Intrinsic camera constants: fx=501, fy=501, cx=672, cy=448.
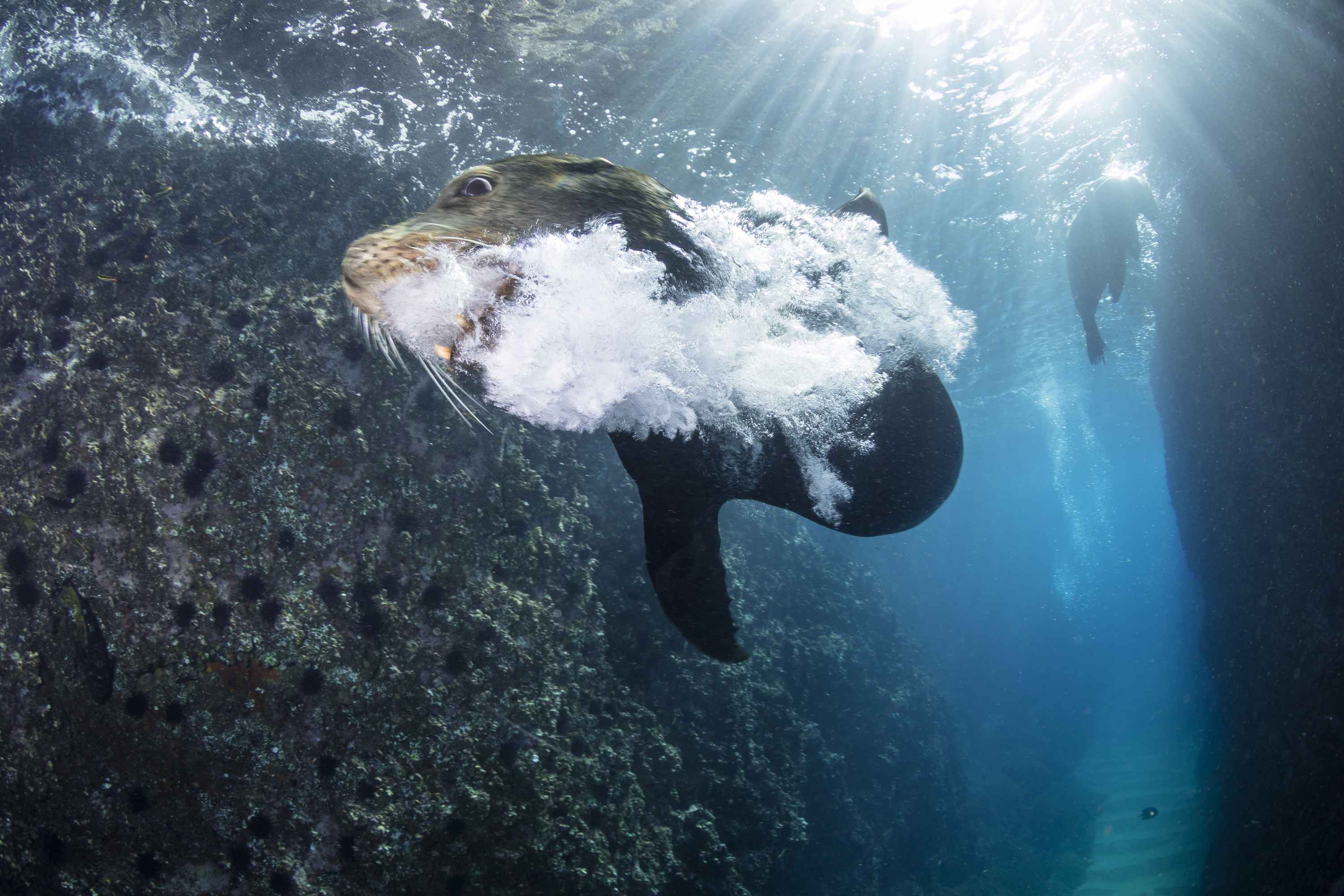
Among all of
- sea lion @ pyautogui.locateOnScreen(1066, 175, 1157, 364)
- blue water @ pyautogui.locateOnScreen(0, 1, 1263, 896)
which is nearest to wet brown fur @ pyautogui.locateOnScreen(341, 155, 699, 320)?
blue water @ pyautogui.locateOnScreen(0, 1, 1263, 896)

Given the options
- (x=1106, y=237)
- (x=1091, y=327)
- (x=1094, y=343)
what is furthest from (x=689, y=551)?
(x=1094, y=343)

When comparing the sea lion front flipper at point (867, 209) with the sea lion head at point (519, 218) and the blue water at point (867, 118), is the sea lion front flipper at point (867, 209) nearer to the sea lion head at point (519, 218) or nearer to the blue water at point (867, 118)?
the sea lion head at point (519, 218)

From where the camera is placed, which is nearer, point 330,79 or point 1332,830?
point 1332,830

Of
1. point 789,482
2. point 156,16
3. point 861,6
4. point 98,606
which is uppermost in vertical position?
point 861,6

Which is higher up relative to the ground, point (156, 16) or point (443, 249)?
point (156, 16)

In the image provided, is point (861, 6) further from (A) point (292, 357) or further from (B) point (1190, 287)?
(A) point (292, 357)

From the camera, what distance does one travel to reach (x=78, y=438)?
15.3 ft

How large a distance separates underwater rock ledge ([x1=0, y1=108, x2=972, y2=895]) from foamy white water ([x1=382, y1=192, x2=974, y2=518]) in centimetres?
373

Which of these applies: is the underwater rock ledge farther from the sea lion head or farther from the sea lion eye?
the sea lion eye

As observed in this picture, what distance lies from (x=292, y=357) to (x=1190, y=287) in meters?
14.9

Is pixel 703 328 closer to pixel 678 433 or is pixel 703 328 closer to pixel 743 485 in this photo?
pixel 678 433

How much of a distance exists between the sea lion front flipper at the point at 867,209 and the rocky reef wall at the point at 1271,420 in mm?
6248

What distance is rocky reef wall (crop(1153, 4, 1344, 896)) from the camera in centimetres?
587

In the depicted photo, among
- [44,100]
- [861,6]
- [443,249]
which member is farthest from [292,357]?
[861,6]
